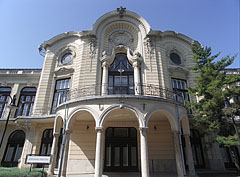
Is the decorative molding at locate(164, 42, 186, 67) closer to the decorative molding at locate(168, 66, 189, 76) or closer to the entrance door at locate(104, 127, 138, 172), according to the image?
the decorative molding at locate(168, 66, 189, 76)

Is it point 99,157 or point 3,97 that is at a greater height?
point 3,97

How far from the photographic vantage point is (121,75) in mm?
16031

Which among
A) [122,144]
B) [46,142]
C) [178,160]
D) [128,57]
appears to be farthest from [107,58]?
[178,160]

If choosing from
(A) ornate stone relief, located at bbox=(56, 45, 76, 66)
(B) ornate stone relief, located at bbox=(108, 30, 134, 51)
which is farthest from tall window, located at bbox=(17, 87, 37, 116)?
(B) ornate stone relief, located at bbox=(108, 30, 134, 51)

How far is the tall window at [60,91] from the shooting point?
15.8m

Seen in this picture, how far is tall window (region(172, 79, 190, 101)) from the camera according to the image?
16472mm

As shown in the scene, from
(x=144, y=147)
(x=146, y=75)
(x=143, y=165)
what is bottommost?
(x=143, y=165)

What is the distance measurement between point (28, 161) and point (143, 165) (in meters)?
7.05

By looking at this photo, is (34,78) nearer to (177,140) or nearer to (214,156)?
(177,140)

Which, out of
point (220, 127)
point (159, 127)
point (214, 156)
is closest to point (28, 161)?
point (159, 127)

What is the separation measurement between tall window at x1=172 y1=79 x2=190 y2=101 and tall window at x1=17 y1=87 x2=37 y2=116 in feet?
52.1

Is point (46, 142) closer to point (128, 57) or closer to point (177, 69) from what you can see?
point (128, 57)

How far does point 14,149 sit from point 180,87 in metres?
18.2

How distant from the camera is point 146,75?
15570mm
